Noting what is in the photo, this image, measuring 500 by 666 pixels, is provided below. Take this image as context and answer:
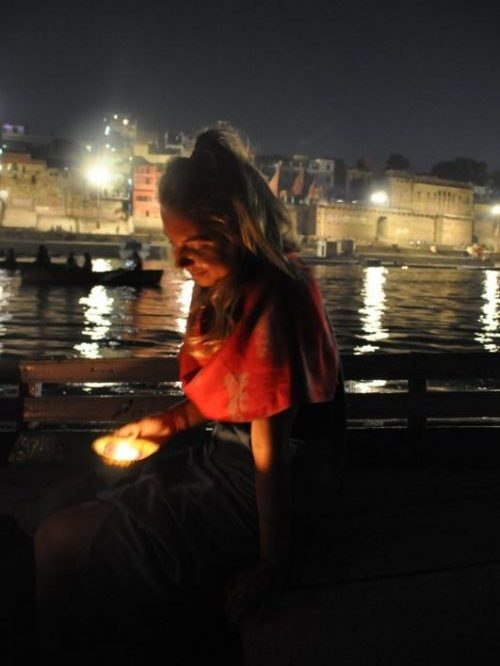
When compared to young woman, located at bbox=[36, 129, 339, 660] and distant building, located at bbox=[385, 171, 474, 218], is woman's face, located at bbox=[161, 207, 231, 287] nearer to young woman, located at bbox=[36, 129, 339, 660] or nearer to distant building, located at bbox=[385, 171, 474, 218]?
young woman, located at bbox=[36, 129, 339, 660]

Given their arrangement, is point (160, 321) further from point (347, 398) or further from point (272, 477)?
point (272, 477)

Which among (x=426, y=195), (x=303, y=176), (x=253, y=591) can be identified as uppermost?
(x=303, y=176)

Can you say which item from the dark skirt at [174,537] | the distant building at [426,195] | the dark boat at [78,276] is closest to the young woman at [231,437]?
the dark skirt at [174,537]

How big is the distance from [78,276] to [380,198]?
325 ft

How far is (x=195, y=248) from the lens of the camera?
8.64 feet

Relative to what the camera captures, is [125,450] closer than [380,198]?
Yes

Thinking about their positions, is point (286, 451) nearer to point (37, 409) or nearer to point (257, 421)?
point (257, 421)

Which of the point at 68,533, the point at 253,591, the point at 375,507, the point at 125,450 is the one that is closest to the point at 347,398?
the point at 375,507

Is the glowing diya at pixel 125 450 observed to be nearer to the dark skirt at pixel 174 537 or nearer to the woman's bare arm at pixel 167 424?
the woman's bare arm at pixel 167 424

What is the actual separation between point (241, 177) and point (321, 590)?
1594mm

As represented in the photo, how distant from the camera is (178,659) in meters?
2.73

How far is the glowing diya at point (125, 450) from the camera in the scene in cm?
299

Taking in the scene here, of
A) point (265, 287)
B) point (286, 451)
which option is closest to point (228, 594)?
point (286, 451)

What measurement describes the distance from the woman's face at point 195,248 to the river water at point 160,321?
42.4 feet
